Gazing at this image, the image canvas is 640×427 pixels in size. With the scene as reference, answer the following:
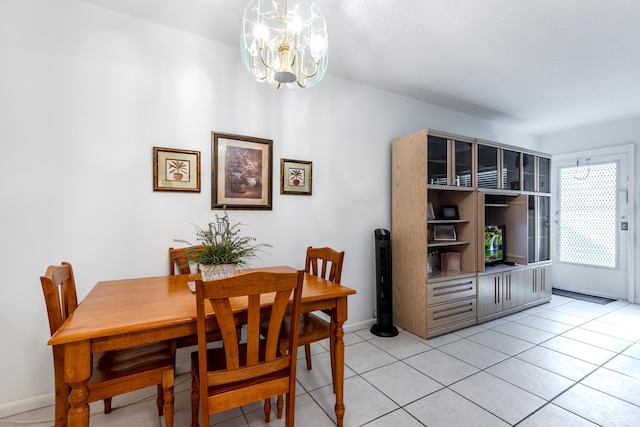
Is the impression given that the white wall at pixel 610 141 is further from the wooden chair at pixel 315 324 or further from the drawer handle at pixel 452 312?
the wooden chair at pixel 315 324

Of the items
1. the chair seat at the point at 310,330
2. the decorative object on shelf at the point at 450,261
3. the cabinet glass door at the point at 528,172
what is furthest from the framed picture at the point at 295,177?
the cabinet glass door at the point at 528,172

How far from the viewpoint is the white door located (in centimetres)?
431

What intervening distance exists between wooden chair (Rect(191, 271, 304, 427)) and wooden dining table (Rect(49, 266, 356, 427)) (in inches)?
6.5

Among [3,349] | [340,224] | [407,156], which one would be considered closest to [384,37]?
[407,156]

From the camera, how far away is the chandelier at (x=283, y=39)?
166cm

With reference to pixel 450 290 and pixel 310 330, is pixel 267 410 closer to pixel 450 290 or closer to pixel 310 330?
pixel 310 330

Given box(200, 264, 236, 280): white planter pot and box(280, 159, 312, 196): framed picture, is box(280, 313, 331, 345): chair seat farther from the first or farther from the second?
box(280, 159, 312, 196): framed picture

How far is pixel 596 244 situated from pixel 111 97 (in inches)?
253

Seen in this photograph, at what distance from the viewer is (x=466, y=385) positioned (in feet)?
7.14

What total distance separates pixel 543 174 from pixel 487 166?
1346 millimetres

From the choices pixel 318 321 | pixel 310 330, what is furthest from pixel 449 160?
pixel 310 330

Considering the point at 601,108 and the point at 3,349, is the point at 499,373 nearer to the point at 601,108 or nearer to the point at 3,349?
the point at 3,349

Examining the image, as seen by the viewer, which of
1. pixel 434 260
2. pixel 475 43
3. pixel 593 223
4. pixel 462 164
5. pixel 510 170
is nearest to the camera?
pixel 475 43

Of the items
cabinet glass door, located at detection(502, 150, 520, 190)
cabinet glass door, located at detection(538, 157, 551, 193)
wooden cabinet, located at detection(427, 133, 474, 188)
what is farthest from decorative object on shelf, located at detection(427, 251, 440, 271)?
cabinet glass door, located at detection(538, 157, 551, 193)
